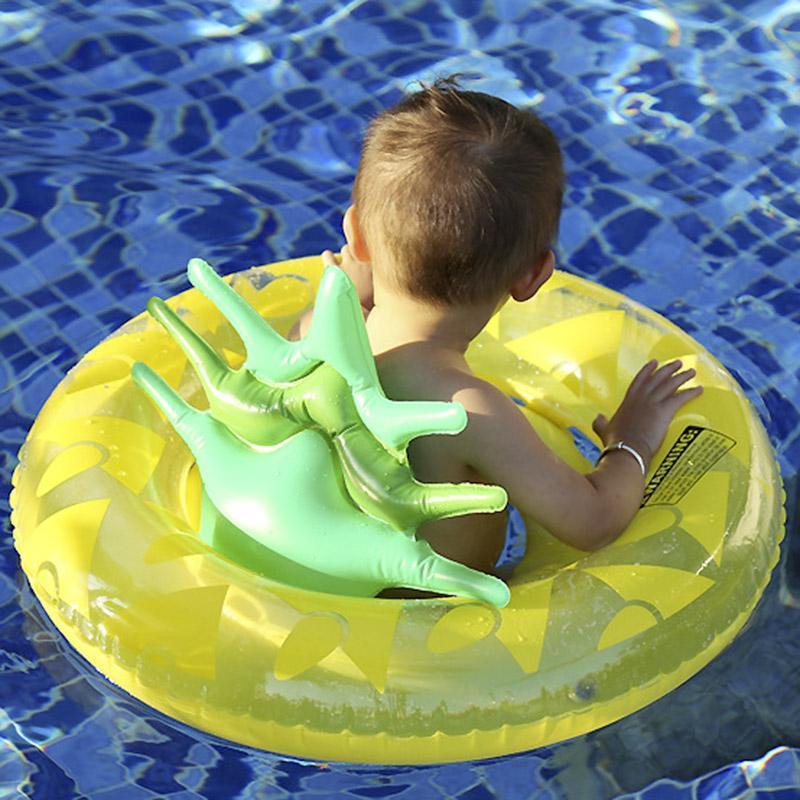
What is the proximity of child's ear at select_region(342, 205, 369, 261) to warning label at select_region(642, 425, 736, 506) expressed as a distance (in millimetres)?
688

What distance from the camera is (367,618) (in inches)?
87.4

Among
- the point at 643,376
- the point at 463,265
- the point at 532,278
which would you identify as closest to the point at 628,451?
the point at 643,376

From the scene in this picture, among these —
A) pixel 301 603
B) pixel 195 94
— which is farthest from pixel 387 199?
pixel 195 94

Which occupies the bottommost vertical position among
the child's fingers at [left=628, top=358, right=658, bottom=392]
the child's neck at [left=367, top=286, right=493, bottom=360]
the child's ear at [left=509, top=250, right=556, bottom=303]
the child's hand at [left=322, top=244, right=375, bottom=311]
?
the child's fingers at [left=628, top=358, right=658, bottom=392]

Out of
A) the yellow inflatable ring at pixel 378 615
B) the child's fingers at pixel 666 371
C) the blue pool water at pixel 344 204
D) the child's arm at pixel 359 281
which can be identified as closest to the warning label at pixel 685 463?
the yellow inflatable ring at pixel 378 615

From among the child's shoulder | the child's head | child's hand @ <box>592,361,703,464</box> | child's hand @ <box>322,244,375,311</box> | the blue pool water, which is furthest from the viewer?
child's hand @ <box>322,244,375,311</box>

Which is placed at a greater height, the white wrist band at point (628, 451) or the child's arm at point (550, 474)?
the child's arm at point (550, 474)

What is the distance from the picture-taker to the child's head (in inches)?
84.4

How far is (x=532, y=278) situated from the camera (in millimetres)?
2301

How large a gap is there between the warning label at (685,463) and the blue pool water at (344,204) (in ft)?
1.23

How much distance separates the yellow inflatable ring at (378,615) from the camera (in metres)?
2.18

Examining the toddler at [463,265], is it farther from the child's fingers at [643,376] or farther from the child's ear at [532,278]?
the child's fingers at [643,376]

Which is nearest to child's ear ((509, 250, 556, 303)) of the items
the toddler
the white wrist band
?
the toddler

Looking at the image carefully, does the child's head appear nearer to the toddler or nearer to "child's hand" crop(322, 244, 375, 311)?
the toddler
